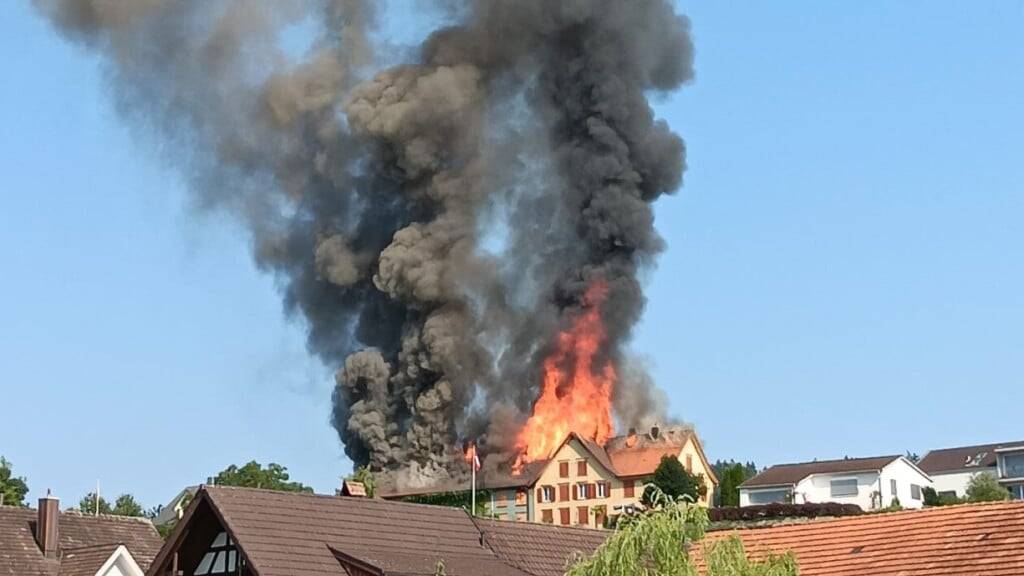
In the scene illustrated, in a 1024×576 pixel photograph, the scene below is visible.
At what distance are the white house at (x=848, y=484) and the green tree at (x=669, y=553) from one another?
77159mm

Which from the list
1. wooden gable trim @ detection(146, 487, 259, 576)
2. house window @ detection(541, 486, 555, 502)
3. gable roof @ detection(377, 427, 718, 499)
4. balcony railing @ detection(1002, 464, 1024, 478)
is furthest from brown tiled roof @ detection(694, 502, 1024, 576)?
balcony railing @ detection(1002, 464, 1024, 478)

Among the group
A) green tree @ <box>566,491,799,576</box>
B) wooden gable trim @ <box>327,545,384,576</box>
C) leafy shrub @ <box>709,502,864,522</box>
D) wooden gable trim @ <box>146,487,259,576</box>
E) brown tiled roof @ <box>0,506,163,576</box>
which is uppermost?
leafy shrub @ <box>709,502,864,522</box>

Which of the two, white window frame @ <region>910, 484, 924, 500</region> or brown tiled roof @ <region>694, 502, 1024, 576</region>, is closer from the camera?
brown tiled roof @ <region>694, 502, 1024, 576</region>

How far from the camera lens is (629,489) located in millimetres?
98375

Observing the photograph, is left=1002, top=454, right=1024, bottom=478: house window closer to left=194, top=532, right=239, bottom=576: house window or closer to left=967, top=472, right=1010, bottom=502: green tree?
left=967, top=472, right=1010, bottom=502: green tree

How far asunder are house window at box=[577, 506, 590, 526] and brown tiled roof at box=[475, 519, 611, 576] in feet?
185

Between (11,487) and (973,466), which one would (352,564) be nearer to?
(11,487)

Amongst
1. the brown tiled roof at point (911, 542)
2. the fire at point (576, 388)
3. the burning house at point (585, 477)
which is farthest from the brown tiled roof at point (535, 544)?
the fire at point (576, 388)

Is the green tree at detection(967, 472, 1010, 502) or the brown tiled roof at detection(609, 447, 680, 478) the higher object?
the brown tiled roof at detection(609, 447, 680, 478)

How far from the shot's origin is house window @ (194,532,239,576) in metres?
34.7

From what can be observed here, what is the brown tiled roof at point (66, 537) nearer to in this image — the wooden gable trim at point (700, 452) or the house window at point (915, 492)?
the wooden gable trim at point (700, 452)

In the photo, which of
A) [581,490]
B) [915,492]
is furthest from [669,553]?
[915,492]

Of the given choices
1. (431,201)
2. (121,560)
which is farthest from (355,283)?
(121,560)

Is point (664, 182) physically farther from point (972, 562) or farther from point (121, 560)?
point (972, 562)
